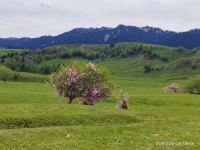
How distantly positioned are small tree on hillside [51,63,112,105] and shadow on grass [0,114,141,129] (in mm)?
30026

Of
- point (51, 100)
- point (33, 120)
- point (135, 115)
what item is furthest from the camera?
point (51, 100)

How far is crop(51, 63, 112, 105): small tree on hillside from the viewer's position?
8094 cm

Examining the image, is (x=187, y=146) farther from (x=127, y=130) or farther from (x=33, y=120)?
(x=33, y=120)

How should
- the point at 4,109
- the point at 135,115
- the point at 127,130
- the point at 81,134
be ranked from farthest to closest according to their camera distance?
the point at 135,115 → the point at 4,109 → the point at 127,130 → the point at 81,134

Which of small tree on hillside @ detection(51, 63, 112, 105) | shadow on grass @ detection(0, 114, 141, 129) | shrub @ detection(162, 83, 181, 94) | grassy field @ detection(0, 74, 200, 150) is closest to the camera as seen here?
grassy field @ detection(0, 74, 200, 150)

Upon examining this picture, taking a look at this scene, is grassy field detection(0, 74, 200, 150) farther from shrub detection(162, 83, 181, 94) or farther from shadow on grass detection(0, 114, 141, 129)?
shrub detection(162, 83, 181, 94)

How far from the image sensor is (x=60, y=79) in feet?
272

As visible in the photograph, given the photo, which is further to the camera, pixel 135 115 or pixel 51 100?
pixel 51 100

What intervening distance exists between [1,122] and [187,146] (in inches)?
709

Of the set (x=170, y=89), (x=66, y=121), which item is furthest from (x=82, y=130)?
(x=170, y=89)

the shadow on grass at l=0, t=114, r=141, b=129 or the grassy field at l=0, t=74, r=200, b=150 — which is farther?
the shadow on grass at l=0, t=114, r=141, b=129

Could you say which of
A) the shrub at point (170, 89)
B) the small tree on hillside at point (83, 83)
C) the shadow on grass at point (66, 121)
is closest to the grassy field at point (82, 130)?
the shadow on grass at point (66, 121)

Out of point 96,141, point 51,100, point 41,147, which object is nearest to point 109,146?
point 96,141

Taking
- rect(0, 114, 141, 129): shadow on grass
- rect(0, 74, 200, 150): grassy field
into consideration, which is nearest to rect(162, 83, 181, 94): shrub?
rect(0, 74, 200, 150): grassy field
